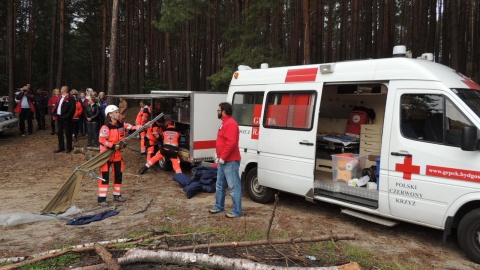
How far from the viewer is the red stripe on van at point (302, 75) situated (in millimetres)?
6675

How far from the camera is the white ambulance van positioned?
4.87m

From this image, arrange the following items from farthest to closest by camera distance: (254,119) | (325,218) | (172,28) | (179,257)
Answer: (172,28), (254,119), (325,218), (179,257)

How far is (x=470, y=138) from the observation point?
4.55 metres

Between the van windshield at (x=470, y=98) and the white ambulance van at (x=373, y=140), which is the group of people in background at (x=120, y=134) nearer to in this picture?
the white ambulance van at (x=373, y=140)

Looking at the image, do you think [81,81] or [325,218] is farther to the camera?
[81,81]

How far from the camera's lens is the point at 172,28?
520 inches

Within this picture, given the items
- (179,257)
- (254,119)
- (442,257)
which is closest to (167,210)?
(254,119)

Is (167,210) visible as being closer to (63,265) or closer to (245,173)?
(245,173)

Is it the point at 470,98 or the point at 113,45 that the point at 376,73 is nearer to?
the point at 470,98

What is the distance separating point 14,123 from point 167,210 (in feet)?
40.8

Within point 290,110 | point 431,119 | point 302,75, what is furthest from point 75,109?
point 431,119

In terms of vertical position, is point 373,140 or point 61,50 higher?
point 61,50

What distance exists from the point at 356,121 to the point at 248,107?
2.17 metres

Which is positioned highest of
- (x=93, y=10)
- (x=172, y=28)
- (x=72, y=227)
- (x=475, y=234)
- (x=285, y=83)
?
(x=93, y=10)
